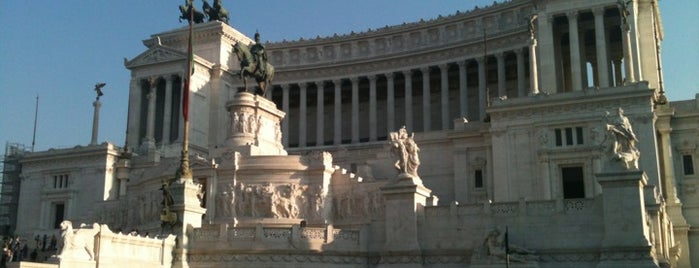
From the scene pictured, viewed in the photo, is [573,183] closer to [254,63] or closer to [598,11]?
[598,11]

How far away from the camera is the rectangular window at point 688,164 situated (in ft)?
188

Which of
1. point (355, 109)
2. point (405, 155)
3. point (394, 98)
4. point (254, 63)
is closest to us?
point (405, 155)

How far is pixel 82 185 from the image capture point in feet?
231

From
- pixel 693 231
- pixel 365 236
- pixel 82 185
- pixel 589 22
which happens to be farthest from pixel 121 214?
pixel 589 22

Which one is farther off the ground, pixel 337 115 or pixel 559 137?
pixel 337 115

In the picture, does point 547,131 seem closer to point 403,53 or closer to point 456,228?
point 456,228

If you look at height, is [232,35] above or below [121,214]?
above

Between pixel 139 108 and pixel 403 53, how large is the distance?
97.5ft

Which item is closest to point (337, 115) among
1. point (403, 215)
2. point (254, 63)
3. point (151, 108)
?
point (151, 108)

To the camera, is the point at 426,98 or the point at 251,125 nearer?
the point at 251,125

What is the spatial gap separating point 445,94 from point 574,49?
727 inches

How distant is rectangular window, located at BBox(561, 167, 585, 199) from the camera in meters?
54.1

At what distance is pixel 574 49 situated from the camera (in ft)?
223

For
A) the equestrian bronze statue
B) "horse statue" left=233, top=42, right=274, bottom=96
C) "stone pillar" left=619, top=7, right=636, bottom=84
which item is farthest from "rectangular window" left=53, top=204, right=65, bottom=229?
"stone pillar" left=619, top=7, right=636, bottom=84
